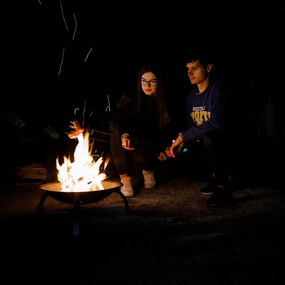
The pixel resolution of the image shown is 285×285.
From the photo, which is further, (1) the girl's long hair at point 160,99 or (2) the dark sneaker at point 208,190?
(1) the girl's long hair at point 160,99

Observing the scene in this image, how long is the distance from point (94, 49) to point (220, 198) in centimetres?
313

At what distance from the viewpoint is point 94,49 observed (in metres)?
5.64

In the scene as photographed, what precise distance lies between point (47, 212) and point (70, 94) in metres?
2.60

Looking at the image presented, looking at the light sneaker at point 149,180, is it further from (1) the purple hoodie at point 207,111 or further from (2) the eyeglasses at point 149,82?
(2) the eyeglasses at point 149,82

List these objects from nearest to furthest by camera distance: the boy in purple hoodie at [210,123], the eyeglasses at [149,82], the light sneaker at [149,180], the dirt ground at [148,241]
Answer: the dirt ground at [148,241] → the boy in purple hoodie at [210,123] → the eyeglasses at [149,82] → the light sneaker at [149,180]

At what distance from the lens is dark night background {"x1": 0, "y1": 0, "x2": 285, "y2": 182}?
17.4 ft

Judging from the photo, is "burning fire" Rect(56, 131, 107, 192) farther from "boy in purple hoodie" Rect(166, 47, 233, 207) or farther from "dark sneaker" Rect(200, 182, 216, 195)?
"dark sneaker" Rect(200, 182, 216, 195)

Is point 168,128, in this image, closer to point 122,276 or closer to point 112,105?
point 112,105

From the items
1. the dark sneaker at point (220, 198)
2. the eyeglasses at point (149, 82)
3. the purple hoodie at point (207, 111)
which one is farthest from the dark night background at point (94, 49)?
the dark sneaker at point (220, 198)

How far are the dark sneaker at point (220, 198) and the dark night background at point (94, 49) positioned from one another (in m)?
1.89

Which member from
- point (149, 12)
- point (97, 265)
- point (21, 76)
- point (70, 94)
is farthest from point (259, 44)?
point (97, 265)

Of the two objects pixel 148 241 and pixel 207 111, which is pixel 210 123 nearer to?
pixel 207 111

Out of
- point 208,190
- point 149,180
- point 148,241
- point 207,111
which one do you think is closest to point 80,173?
point 148,241

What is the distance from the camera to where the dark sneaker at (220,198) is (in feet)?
11.7
